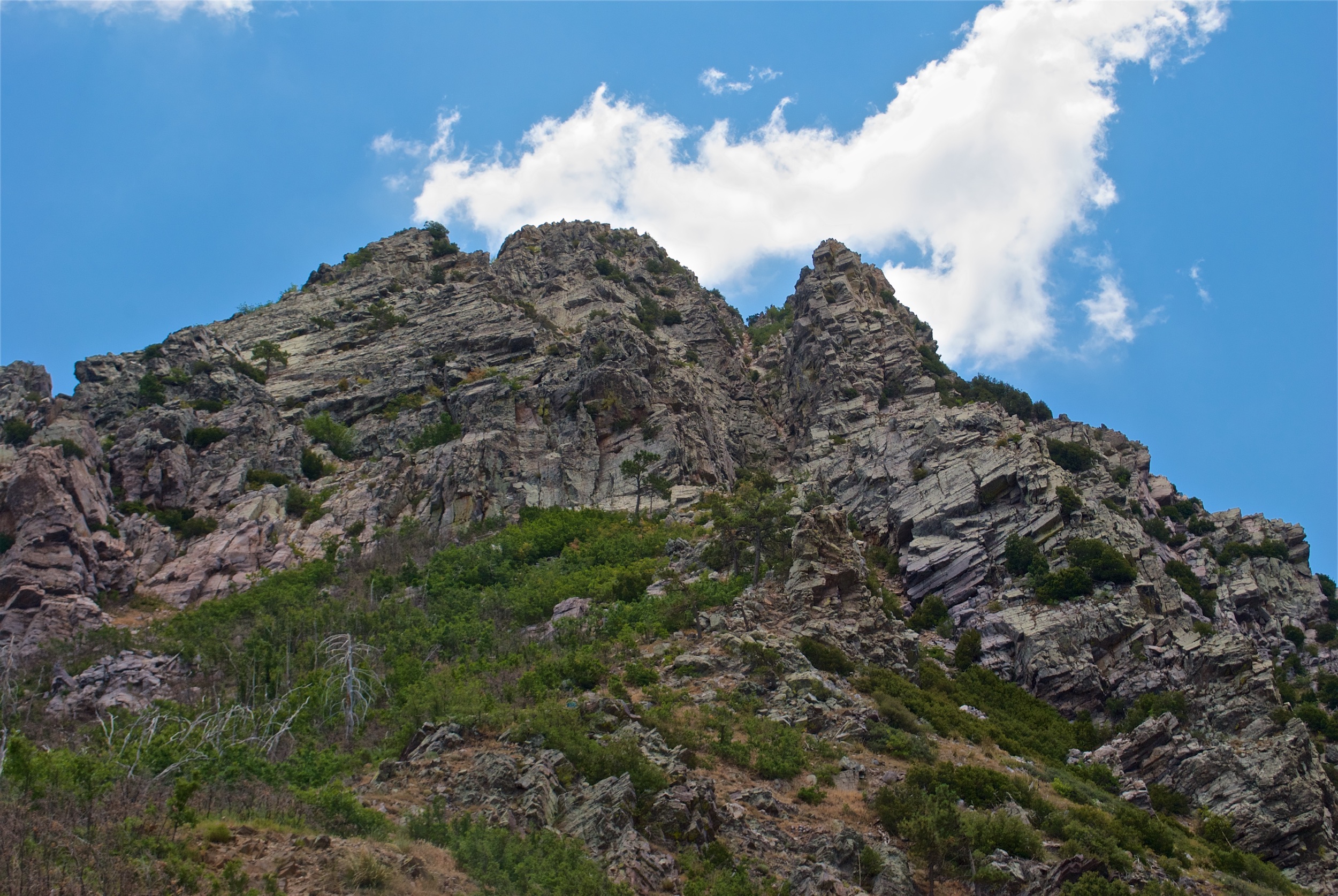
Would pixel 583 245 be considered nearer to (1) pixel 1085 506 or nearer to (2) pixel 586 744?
(1) pixel 1085 506

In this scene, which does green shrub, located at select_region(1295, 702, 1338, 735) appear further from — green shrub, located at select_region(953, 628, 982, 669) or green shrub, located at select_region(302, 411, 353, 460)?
green shrub, located at select_region(302, 411, 353, 460)

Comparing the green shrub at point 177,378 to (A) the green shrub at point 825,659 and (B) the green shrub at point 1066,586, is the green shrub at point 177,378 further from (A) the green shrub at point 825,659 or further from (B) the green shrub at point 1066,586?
(B) the green shrub at point 1066,586

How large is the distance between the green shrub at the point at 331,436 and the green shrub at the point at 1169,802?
171 feet

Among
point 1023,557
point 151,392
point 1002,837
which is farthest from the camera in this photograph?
point 151,392

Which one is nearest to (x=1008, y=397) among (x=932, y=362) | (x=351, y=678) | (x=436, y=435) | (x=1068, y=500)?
(x=932, y=362)

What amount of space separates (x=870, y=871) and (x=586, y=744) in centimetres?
769

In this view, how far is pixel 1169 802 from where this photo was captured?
107ft

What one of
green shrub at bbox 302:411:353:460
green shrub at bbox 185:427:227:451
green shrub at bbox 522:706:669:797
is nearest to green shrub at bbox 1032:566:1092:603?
green shrub at bbox 522:706:669:797

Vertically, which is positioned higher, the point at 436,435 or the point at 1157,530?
the point at 1157,530

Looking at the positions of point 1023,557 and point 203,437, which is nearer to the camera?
point 1023,557

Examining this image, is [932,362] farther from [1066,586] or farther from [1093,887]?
[1093,887]

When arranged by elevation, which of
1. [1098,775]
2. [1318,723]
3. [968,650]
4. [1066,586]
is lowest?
[1098,775]

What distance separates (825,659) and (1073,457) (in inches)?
1324

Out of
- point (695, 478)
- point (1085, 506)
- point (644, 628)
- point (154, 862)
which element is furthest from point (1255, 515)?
point (154, 862)
